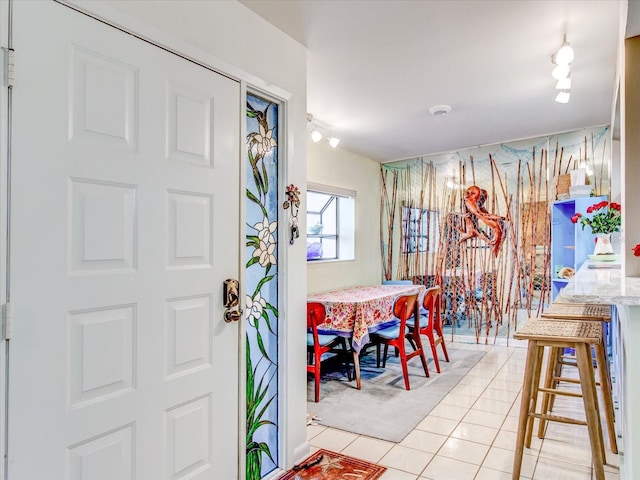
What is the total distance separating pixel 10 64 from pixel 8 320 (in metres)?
0.77

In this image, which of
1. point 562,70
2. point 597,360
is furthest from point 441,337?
point 562,70

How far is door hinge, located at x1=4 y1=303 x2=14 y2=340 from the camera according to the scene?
4.17 feet

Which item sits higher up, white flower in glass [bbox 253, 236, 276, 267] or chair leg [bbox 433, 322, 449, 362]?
white flower in glass [bbox 253, 236, 276, 267]

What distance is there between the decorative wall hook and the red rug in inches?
49.0

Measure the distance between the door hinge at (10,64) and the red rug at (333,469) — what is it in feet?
6.91

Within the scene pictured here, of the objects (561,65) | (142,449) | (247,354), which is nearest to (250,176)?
(247,354)

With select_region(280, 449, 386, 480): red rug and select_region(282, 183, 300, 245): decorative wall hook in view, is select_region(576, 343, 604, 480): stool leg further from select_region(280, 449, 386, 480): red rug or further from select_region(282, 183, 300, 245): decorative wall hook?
select_region(282, 183, 300, 245): decorative wall hook

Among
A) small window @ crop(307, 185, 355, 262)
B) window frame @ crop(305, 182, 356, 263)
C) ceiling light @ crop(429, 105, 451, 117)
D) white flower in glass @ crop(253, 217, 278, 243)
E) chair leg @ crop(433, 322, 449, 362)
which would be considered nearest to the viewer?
white flower in glass @ crop(253, 217, 278, 243)

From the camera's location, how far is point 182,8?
1.79 metres

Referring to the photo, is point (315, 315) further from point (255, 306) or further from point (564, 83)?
point (564, 83)

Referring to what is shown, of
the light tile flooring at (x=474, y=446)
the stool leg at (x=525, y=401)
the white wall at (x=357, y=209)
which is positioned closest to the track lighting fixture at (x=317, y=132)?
the white wall at (x=357, y=209)

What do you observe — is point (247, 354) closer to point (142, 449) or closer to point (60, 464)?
point (142, 449)

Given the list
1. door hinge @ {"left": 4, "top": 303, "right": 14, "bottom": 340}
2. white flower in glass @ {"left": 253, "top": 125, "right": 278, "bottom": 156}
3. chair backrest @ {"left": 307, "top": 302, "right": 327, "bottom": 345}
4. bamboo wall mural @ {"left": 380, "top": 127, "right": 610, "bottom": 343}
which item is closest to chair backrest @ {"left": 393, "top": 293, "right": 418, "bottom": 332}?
chair backrest @ {"left": 307, "top": 302, "right": 327, "bottom": 345}

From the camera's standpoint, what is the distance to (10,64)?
1.28m
